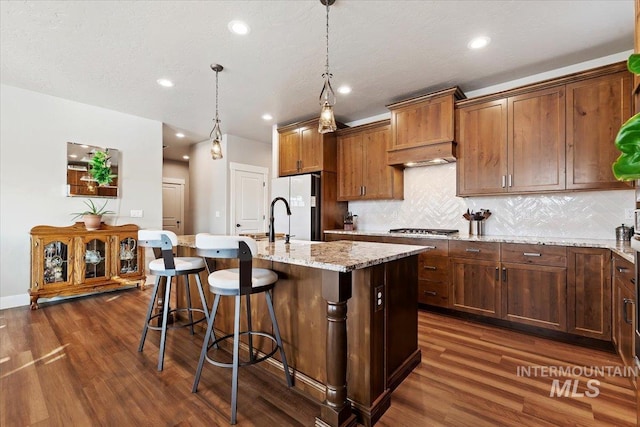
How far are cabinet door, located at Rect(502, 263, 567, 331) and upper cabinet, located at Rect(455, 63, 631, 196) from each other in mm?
827

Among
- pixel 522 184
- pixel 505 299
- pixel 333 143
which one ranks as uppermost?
pixel 333 143

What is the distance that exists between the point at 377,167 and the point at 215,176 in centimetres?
345

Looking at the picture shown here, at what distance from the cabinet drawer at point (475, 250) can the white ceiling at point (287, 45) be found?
1858 mm

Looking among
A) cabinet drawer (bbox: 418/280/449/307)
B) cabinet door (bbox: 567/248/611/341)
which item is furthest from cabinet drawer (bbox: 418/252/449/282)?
cabinet door (bbox: 567/248/611/341)

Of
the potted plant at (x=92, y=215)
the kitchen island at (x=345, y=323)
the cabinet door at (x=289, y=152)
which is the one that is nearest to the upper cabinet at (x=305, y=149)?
the cabinet door at (x=289, y=152)

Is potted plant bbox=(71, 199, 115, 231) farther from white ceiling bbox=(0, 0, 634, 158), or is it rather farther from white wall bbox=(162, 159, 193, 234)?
white wall bbox=(162, 159, 193, 234)

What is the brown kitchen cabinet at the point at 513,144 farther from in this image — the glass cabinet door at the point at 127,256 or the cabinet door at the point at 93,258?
the cabinet door at the point at 93,258

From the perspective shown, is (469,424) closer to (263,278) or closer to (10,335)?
(263,278)

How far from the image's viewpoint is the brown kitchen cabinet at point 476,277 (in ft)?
9.32

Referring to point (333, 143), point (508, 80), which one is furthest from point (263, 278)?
point (508, 80)

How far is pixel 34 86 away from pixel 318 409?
4804 millimetres

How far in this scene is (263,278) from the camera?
1.75 meters

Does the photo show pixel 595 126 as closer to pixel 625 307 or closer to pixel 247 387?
pixel 625 307

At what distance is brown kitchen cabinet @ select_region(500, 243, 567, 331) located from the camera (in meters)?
2.53
